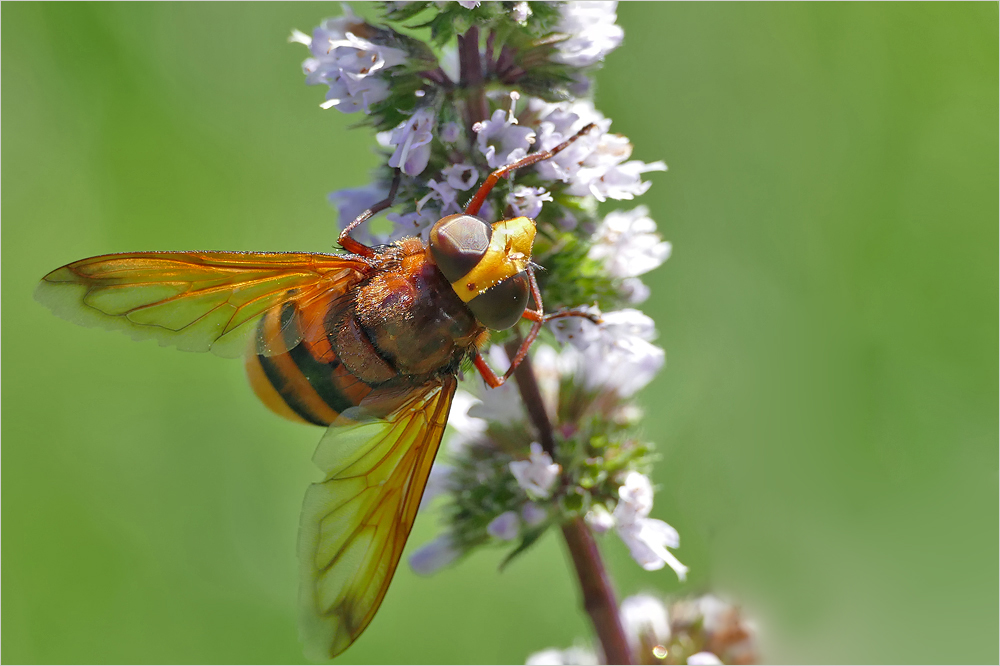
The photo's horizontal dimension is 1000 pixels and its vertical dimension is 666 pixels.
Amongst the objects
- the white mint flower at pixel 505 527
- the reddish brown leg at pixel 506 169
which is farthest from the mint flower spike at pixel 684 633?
the reddish brown leg at pixel 506 169

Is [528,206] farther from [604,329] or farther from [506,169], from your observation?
[604,329]

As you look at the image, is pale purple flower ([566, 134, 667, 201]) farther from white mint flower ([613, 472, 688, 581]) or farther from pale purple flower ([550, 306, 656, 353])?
white mint flower ([613, 472, 688, 581])

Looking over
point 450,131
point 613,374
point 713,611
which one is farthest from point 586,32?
point 713,611

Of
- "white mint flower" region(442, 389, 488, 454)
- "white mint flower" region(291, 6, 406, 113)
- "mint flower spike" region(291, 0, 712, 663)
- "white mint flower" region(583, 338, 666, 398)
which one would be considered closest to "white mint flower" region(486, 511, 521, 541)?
"mint flower spike" region(291, 0, 712, 663)

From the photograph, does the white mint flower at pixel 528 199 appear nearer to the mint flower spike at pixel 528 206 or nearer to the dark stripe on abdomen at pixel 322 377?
the mint flower spike at pixel 528 206

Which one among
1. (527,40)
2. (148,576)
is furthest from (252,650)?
(527,40)

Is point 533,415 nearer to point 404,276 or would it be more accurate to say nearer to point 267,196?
point 404,276
